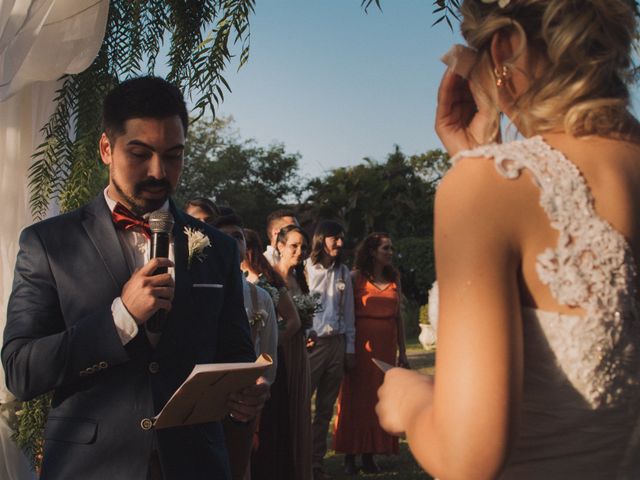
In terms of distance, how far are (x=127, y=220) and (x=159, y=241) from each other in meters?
0.34

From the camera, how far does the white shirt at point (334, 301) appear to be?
969 centimetres


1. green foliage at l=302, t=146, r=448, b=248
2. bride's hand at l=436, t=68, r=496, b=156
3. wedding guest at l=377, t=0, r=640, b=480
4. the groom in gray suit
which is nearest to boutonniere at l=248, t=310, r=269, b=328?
the groom in gray suit

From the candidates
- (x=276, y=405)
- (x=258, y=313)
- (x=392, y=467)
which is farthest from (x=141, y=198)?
(x=392, y=467)

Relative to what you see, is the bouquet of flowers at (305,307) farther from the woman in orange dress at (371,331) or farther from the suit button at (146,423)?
the suit button at (146,423)

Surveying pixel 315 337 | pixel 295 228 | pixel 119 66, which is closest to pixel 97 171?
pixel 119 66

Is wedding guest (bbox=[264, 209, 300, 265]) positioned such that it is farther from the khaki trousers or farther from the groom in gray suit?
the groom in gray suit

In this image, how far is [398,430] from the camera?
1692 mm

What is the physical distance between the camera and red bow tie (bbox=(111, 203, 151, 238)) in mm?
3158

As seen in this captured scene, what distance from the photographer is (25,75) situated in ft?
12.3

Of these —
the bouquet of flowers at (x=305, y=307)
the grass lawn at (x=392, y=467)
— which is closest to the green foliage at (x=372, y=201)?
the grass lawn at (x=392, y=467)

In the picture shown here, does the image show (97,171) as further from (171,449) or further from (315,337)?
(315,337)

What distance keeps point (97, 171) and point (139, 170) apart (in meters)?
0.53

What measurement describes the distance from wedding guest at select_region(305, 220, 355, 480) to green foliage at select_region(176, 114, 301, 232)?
40490 mm

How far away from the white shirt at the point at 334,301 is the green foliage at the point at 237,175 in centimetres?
4059
